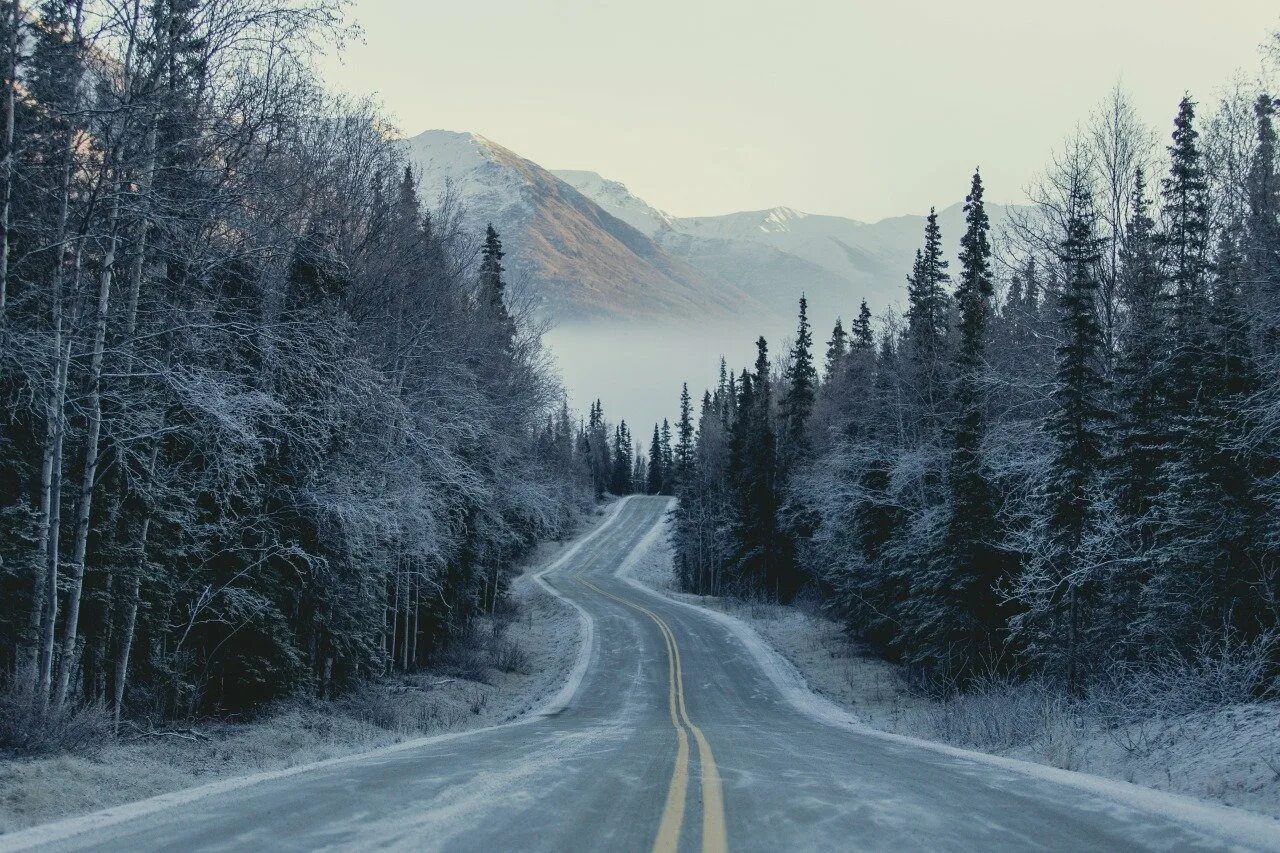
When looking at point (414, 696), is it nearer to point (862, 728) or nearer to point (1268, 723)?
point (862, 728)

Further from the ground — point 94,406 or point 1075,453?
point 1075,453

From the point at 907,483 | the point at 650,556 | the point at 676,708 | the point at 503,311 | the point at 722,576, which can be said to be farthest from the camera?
the point at 650,556

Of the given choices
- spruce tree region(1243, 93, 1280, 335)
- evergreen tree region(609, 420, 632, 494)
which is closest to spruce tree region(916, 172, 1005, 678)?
spruce tree region(1243, 93, 1280, 335)

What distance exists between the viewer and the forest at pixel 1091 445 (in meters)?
15.5

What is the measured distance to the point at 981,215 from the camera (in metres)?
38.8

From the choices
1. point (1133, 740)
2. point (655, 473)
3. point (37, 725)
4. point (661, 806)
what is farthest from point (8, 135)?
point (655, 473)

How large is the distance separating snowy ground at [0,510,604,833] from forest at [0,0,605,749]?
968 mm

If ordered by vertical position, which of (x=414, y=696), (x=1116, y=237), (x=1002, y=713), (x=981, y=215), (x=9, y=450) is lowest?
(x=414, y=696)

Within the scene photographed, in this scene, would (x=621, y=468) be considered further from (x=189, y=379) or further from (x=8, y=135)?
(x=8, y=135)

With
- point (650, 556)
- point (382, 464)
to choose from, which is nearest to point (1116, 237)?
point (382, 464)

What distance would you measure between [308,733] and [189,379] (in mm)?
6729

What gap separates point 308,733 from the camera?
15328 mm

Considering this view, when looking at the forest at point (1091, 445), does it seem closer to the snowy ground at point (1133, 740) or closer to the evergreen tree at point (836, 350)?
the snowy ground at point (1133, 740)

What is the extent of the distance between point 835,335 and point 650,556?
29.7 m
